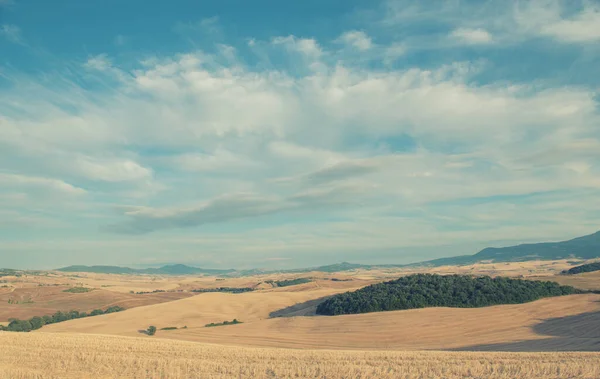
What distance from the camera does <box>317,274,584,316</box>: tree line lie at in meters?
71.8

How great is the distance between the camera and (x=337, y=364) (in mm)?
26297

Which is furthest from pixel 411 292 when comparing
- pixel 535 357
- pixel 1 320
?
pixel 1 320

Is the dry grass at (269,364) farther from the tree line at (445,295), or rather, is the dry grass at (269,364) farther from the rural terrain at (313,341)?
the tree line at (445,295)

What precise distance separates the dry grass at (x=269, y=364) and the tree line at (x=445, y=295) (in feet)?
144

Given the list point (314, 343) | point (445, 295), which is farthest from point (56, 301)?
point (445, 295)

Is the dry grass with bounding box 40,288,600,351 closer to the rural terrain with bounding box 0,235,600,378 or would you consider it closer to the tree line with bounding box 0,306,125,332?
the rural terrain with bounding box 0,235,600,378

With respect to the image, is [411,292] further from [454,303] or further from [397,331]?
[397,331]

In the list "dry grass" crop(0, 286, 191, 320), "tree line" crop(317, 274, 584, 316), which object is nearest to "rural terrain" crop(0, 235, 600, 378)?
"dry grass" crop(0, 286, 191, 320)

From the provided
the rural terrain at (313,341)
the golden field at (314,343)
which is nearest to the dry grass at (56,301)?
the rural terrain at (313,341)

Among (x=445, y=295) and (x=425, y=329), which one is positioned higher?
(x=445, y=295)

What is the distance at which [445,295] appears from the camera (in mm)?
74062

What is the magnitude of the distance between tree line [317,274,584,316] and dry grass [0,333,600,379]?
44037 millimetres

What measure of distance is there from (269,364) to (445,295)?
54.5m

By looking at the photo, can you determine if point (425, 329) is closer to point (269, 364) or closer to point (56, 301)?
point (269, 364)
